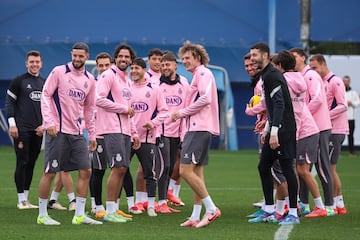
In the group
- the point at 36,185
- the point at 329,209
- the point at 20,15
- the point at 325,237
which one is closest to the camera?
the point at 325,237

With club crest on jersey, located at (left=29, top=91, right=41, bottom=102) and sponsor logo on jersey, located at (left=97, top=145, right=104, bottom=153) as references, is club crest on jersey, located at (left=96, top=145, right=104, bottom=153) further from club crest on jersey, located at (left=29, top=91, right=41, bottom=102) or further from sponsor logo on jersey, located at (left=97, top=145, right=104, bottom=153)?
club crest on jersey, located at (left=29, top=91, right=41, bottom=102)

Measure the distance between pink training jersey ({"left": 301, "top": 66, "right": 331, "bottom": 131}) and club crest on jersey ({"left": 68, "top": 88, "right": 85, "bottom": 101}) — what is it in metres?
3.11

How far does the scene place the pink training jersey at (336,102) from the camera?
1362cm

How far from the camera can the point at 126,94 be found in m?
12.1

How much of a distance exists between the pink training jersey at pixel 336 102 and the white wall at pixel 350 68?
51.6ft

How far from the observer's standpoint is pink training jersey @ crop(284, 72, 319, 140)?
12.1 m

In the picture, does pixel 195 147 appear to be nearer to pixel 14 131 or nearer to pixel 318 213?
pixel 318 213

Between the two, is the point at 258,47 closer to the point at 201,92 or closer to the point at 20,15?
the point at 201,92

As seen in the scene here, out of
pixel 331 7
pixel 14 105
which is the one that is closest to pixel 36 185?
pixel 14 105

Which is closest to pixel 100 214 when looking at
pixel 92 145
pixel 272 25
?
pixel 92 145

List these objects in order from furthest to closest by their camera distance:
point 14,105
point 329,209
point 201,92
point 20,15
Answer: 1. point 20,15
2. point 14,105
3. point 329,209
4. point 201,92

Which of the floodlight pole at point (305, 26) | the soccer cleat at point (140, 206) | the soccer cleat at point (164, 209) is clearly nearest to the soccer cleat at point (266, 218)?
the soccer cleat at point (164, 209)

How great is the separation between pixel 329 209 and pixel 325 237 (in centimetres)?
272

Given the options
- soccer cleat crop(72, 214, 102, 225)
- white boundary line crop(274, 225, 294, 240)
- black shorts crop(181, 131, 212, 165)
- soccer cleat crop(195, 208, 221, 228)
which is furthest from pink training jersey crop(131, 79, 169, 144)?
white boundary line crop(274, 225, 294, 240)
